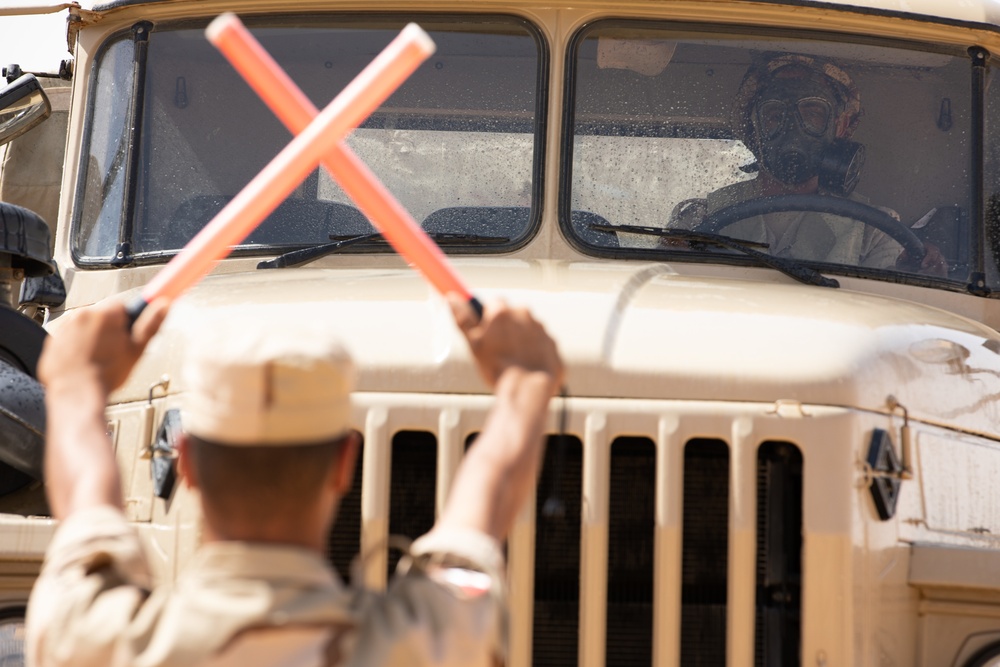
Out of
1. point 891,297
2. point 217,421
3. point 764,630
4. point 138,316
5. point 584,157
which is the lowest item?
point 764,630

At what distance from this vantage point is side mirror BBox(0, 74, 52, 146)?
15.2 feet

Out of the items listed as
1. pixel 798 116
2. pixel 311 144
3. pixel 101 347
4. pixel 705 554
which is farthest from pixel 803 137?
pixel 101 347

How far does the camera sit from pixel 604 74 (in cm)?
408

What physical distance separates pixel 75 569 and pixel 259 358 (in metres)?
0.32

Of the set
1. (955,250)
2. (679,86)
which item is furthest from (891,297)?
(679,86)

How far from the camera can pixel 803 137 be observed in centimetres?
407

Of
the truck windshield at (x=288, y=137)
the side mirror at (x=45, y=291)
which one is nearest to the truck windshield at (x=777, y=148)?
the truck windshield at (x=288, y=137)

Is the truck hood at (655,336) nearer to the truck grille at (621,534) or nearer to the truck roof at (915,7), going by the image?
the truck grille at (621,534)

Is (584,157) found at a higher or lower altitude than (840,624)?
higher

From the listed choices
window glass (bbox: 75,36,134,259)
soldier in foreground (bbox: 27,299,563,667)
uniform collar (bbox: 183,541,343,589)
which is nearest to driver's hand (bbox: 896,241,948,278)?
window glass (bbox: 75,36,134,259)

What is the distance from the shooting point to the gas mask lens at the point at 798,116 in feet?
13.4

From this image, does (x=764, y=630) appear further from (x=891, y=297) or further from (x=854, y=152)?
(x=854, y=152)

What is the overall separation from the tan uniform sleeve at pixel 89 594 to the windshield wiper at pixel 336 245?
1.96m

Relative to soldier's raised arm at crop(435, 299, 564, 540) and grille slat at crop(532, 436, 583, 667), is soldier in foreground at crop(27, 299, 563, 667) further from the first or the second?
grille slat at crop(532, 436, 583, 667)
